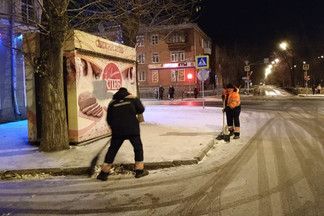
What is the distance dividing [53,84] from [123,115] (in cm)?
297

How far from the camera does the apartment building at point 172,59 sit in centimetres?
4869

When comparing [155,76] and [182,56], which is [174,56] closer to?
[182,56]

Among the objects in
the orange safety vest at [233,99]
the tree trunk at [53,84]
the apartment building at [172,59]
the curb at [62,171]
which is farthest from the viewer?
the apartment building at [172,59]

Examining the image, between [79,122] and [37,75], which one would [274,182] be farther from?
[37,75]

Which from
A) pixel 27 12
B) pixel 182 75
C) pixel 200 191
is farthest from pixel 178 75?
pixel 200 191

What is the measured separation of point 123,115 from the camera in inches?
229

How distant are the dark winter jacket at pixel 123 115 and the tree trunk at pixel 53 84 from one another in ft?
8.44

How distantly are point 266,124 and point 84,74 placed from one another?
25.3 feet

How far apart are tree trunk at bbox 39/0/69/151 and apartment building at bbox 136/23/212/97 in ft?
131

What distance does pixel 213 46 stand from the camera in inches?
2630

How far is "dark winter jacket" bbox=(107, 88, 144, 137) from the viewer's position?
582cm

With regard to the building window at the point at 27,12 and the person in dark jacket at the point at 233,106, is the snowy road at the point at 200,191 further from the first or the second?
the building window at the point at 27,12

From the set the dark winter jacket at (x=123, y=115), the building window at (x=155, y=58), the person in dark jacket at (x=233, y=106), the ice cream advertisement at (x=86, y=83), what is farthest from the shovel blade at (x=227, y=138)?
the building window at (x=155, y=58)

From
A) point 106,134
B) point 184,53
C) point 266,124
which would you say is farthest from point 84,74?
point 184,53
